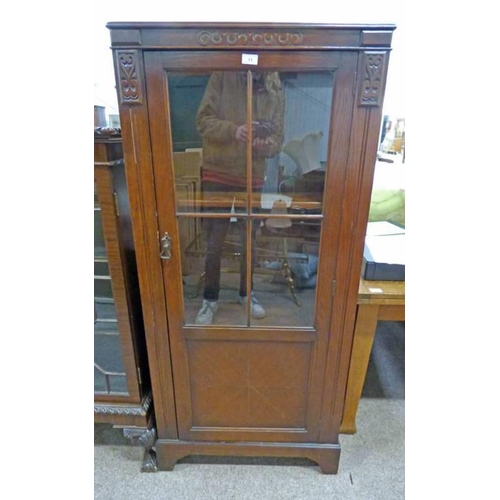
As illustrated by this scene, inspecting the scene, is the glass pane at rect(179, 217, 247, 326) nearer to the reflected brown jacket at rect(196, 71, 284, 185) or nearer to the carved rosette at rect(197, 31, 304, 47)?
the reflected brown jacket at rect(196, 71, 284, 185)

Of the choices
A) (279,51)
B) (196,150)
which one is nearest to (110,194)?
(196,150)

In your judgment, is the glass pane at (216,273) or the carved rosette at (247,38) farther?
the glass pane at (216,273)

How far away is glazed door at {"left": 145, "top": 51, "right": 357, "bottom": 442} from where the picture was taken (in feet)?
2.81

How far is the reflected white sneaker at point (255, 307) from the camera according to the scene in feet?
3.51

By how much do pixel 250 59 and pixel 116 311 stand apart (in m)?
0.87

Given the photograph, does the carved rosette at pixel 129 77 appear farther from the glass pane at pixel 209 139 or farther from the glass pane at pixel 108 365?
the glass pane at pixel 108 365

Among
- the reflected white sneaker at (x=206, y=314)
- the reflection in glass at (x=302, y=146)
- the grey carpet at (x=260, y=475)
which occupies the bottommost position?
the grey carpet at (x=260, y=475)

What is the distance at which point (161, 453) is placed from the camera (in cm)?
126

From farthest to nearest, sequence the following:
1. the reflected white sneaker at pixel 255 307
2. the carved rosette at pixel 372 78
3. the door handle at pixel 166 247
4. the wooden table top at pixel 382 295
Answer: the wooden table top at pixel 382 295 < the reflected white sneaker at pixel 255 307 < the door handle at pixel 166 247 < the carved rosette at pixel 372 78

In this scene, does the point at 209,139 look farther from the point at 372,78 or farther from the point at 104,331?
the point at 104,331

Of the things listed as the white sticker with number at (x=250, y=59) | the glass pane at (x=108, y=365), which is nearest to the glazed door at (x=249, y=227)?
the white sticker with number at (x=250, y=59)

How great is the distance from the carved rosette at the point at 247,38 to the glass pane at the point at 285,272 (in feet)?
1.49
